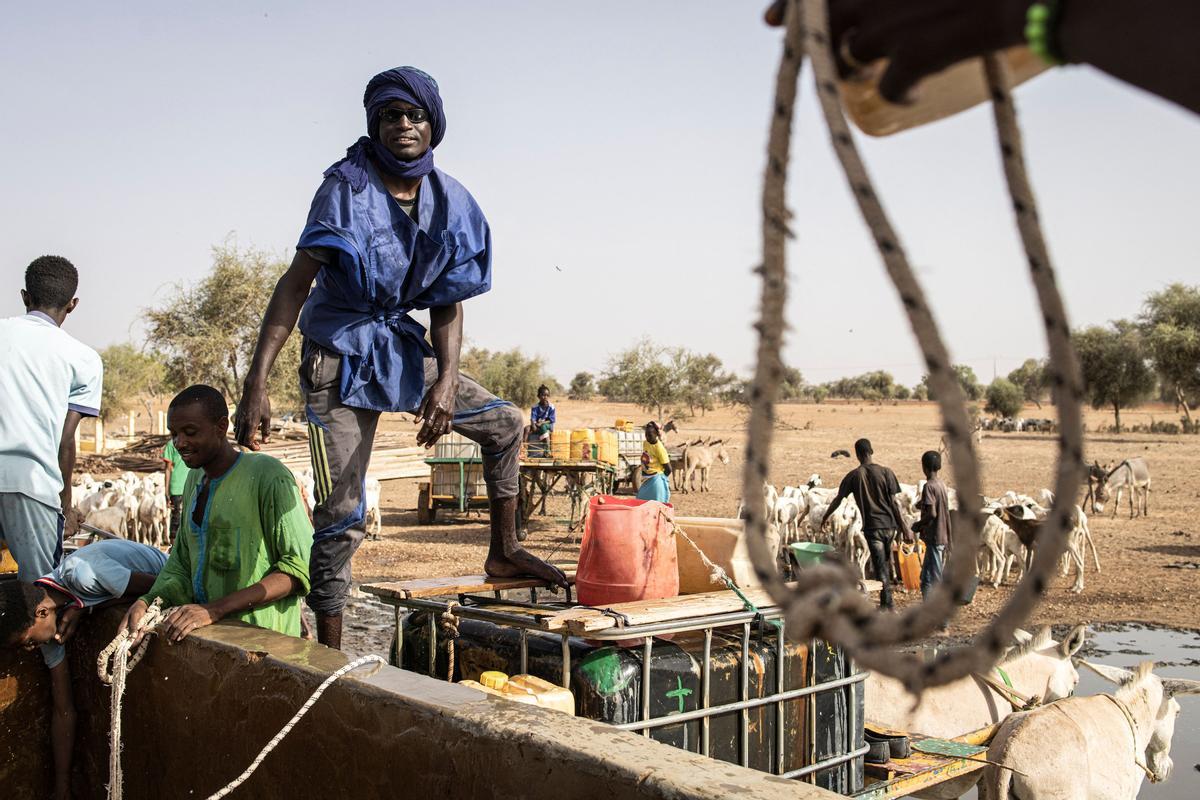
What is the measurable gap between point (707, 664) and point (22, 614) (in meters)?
2.88

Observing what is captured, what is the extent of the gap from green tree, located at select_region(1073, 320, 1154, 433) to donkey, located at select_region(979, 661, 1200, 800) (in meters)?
49.3

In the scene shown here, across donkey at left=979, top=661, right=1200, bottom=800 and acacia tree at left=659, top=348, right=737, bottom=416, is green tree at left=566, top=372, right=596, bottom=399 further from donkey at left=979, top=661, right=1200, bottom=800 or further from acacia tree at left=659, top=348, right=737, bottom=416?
donkey at left=979, top=661, right=1200, bottom=800

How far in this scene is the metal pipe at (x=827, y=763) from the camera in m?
4.51

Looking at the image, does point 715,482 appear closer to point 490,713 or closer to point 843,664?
point 843,664

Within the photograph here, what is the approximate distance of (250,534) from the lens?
4.35 meters

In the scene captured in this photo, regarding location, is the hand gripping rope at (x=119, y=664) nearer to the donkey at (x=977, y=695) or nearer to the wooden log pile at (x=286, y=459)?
the donkey at (x=977, y=695)

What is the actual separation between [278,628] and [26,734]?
4.29 ft

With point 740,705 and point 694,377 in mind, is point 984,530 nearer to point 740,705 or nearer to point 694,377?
point 740,705

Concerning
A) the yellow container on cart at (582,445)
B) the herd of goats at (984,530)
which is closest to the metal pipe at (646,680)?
the herd of goats at (984,530)

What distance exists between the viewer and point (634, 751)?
2705mm

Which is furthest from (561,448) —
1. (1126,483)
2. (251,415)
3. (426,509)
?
(251,415)

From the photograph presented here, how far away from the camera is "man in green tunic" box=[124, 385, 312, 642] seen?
4.29m

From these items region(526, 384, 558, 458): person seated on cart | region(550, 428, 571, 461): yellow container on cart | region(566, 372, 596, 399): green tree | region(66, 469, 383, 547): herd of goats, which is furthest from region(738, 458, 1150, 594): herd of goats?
region(566, 372, 596, 399): green tree

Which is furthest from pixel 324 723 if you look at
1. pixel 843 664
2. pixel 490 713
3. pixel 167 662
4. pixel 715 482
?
pixel 715 482
